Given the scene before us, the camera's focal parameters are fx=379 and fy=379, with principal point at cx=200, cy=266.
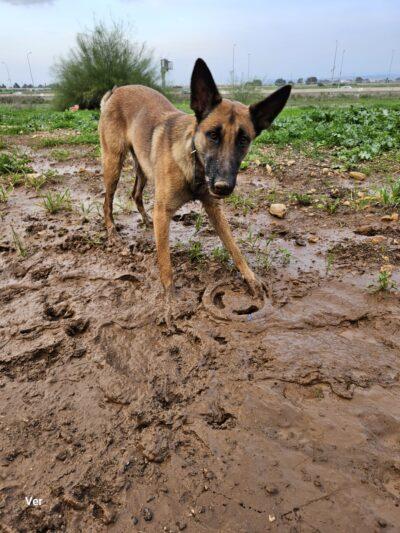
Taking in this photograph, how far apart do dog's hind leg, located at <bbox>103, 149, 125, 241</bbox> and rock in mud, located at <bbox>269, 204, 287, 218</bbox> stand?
1854mm

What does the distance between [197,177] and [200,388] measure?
167 cm

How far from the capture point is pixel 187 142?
9.98ft

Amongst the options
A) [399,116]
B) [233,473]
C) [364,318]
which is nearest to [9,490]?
[233,473]

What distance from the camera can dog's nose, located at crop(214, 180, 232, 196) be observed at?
2.58m

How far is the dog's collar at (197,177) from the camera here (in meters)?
2.99

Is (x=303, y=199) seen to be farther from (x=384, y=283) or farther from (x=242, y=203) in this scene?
(x=384, y=283)

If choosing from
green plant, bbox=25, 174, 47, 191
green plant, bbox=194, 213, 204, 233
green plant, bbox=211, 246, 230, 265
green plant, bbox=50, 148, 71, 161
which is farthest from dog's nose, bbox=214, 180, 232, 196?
green plant, bbox=50, 148, 71, 161

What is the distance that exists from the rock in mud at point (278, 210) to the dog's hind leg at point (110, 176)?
1854mm

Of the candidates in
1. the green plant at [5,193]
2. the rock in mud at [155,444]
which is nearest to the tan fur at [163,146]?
the rock in mud at [155,444]

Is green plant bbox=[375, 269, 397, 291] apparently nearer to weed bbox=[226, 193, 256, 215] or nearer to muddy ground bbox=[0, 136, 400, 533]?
muddy ground bbox=[0, 136, 400, 533]

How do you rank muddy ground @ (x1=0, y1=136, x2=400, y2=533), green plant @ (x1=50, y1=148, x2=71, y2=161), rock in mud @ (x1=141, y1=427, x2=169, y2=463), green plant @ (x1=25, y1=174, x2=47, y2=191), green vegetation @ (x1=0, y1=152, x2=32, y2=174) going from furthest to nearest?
green plant @ (x1=50, y1=148, x2=71, y2=161) → green vegetation @ (x1=0, y1=152, x2=32, y2=174) → green plant @ (x1=25, y1=174, x2=47, y2=191) → rock in mud @ (x1=141, y1=427, x2=169, y2=463) → muddy ground @ (x1=0, y1=136, x2=400, y2=533)

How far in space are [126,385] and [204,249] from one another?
1.93 metres

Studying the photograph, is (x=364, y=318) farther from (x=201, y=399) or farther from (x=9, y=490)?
(x=9, y=490)

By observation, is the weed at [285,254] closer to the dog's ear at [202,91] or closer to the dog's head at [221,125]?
the dog's head at [221,125]
